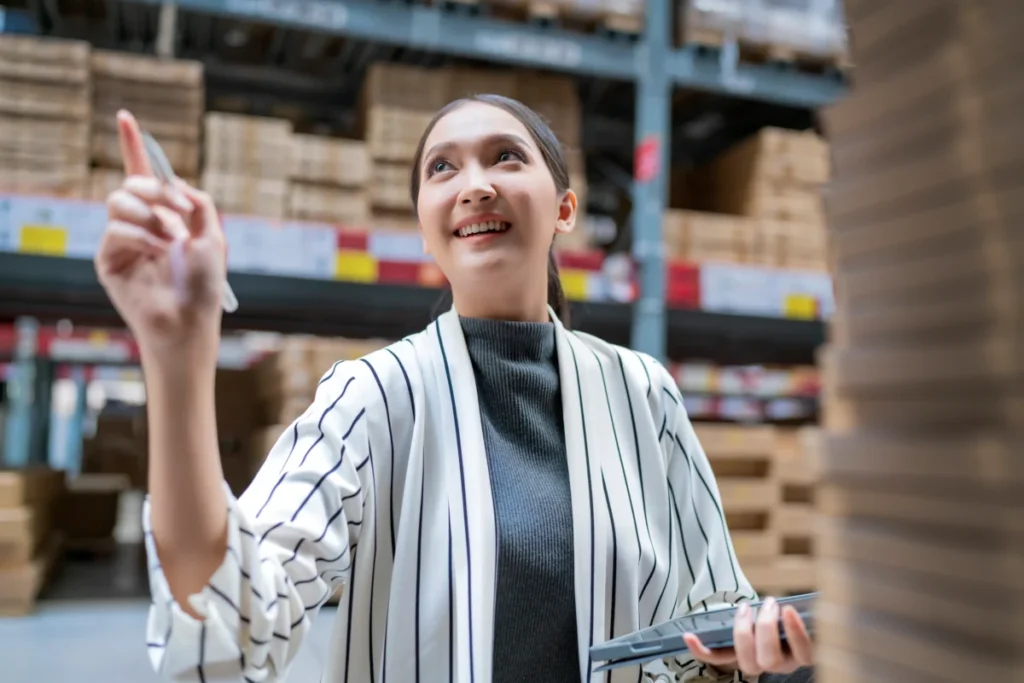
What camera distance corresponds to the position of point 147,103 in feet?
7.92

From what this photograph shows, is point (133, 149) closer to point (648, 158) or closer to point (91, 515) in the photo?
point (648, 158)

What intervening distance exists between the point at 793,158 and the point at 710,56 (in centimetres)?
48

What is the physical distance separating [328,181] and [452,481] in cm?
182

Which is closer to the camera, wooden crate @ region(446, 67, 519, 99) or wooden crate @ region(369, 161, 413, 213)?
wooden crate @ region(369, 161, 413, 213)

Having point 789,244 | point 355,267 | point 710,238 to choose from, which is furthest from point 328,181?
point 789,244

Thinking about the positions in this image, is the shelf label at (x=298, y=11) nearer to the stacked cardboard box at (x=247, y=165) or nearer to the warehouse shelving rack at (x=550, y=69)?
the warehouse shelving rack at (x=550, y=69)

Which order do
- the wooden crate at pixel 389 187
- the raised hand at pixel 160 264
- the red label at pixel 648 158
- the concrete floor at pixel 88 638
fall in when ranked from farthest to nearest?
the red label at pixel 648 158 → the wooden crate at pixel 389 187 → the concrete floor at pixel 88 638 → the raised hand at pixel 160 264

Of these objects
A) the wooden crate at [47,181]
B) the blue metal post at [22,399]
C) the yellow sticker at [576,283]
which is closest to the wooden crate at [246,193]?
the wooden crate at [47,181]

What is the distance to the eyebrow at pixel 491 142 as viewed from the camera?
39.9 inches

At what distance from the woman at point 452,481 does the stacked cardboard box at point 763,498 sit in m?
1.61

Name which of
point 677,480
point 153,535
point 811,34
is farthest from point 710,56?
point 153,535

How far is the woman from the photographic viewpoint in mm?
512

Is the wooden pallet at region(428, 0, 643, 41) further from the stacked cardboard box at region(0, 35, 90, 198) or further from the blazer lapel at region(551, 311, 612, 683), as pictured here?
the blazer lapel at region(551, 311, 612, 683)

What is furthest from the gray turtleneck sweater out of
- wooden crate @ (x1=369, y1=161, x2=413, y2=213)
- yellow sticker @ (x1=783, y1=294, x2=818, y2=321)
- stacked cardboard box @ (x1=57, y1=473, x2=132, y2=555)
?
stacked cardboard box @ (x1=57, y1=473, x2=132, y2=555)
